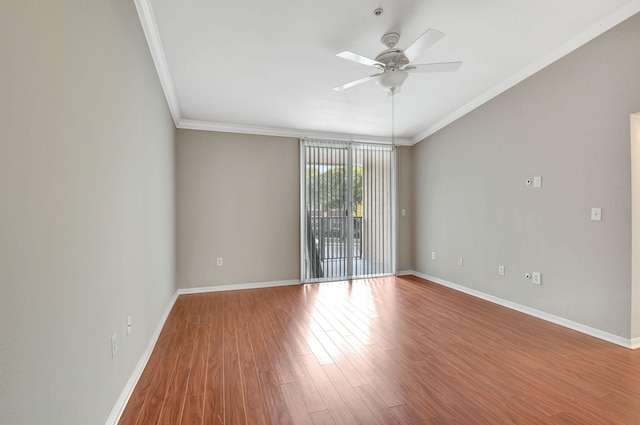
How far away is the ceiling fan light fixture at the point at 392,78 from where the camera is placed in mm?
2524

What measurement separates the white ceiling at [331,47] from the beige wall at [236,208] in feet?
1.72

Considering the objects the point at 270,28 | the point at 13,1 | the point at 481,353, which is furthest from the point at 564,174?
the point at 13,1

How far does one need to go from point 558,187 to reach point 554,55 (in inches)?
55.0

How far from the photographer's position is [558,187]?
10.1 ft

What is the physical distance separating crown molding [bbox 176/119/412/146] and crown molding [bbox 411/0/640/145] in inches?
44.8

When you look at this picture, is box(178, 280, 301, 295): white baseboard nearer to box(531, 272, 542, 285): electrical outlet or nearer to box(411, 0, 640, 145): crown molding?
box(531, 272, 542, 285): electrical outlet

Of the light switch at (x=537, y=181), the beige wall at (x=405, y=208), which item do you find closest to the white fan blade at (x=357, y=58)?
the light switch at (x=537, y=181)

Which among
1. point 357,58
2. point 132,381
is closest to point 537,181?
point 357,58

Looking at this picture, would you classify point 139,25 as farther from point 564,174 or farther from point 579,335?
point 579,335

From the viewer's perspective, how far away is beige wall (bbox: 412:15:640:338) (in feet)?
8.50

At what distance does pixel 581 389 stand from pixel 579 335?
1.16 metres

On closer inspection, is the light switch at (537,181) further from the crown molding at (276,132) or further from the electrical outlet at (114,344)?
the electrical outlet at (114,344)

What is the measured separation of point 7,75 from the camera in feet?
2.60

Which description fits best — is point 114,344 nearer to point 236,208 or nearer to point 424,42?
point 424,42
